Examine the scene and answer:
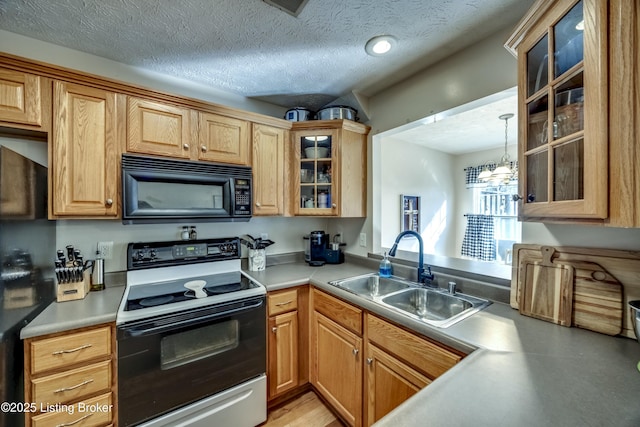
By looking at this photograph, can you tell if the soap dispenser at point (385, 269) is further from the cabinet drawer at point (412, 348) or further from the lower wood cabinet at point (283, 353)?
the lower wood cabinet at point (283, 353)

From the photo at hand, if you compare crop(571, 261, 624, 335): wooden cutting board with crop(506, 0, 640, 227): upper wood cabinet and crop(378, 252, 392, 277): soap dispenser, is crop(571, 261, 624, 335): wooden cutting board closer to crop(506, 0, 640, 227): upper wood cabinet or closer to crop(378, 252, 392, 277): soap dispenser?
crop(506, 0, 640, 227): upper wood cabinet

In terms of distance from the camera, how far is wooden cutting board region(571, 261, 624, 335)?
1.03 m

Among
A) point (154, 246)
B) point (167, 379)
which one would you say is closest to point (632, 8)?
point (167, 379)

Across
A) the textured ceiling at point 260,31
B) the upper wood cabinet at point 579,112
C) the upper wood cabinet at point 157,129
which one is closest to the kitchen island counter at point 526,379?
the upper wood cabinet at point 579,112

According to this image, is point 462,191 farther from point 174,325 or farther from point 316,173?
point 174,325

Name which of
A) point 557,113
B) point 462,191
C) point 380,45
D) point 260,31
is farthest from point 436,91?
point 462,191

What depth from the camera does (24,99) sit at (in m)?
1.30

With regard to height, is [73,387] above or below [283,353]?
above

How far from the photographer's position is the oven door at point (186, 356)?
127 cm

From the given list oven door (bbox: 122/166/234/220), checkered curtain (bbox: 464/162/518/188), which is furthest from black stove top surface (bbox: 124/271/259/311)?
checkered curtain (bbox: 464/162/518/188)

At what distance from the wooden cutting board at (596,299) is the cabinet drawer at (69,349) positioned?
7.11 ft

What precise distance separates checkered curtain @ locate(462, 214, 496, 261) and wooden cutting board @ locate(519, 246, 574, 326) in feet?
11.8

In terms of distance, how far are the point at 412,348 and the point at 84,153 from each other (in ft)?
6.63

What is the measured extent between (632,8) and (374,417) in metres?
1.88
